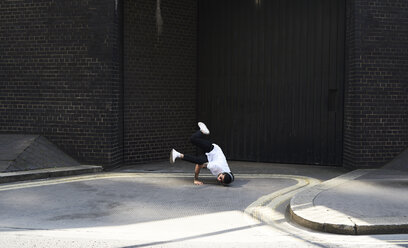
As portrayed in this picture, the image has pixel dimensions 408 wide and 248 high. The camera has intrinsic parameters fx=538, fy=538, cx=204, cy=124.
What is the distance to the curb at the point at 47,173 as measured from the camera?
10.0 meters

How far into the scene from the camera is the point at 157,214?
7.67 metres

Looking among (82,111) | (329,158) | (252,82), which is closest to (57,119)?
(82,111)

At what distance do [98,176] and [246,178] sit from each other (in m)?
2.98

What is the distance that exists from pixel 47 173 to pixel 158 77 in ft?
11.8

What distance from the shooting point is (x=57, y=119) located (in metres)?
11.8

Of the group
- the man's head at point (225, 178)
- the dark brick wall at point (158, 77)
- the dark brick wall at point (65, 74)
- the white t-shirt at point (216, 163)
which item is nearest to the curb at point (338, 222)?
the man's head at point (225, 178)

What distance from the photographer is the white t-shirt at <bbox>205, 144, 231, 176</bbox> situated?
972 centimetres

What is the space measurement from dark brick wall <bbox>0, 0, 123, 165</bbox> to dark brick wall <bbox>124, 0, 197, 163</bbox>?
439 mm

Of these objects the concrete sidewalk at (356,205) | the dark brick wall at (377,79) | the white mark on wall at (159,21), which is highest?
the white mark on wall at (159,21)

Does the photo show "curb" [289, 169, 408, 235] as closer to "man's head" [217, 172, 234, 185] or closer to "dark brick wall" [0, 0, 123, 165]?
"man's head" [217, 172, 234, 185]

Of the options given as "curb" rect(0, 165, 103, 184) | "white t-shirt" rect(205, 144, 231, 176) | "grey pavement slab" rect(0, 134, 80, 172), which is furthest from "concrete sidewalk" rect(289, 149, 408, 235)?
"grey pavement slab" rect(0, 134, 80, 172)

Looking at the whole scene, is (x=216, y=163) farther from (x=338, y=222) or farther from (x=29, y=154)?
(x=29, y=154)

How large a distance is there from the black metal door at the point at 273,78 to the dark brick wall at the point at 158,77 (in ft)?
1.32

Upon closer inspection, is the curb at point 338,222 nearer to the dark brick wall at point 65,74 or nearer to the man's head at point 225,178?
the man's head at point 225,178
